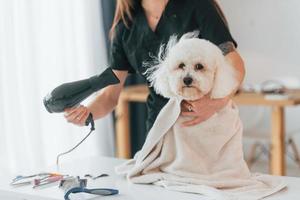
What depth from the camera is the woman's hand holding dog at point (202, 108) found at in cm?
128

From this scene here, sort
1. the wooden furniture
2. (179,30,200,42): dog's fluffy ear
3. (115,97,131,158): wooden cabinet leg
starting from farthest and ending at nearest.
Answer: (115,97,131,158): wooden cabinet leg → the wooden furniture → (179,30,200,42): dog's fluffy ear

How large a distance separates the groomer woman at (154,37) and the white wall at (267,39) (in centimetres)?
221

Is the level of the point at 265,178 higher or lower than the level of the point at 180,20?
lower

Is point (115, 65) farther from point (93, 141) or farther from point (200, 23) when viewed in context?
point (93, 141)

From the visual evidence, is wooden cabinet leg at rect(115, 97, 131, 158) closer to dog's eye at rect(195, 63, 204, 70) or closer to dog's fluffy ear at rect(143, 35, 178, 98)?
dog's fluffy ear at rect(143, 35, 178, 98)

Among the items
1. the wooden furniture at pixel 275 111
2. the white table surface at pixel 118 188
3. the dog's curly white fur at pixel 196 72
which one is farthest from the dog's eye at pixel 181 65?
the wooden furniture at pixel 275 111

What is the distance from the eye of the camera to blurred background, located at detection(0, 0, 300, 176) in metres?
2.37

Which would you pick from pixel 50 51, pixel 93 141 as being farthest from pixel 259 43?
pixel 50 51

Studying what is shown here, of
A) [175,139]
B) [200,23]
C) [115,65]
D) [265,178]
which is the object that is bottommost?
[265,178]

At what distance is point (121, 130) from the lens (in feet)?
10.7

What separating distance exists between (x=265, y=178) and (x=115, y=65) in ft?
1.84

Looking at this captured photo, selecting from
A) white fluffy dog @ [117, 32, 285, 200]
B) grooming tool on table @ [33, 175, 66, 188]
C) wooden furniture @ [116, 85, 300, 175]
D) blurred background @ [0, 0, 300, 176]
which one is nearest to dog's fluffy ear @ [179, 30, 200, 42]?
white fluffy dog @ [117, 32, 285, 200]

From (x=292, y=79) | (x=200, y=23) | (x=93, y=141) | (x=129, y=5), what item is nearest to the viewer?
(x=200, y=23)

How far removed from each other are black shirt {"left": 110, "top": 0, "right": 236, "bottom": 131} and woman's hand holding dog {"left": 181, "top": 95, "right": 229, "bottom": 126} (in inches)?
5.9
